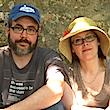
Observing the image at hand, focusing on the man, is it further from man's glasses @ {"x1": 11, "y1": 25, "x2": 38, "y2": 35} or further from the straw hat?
the straw hat

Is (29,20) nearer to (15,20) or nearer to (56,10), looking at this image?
(15,20)

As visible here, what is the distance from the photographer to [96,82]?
2.00m

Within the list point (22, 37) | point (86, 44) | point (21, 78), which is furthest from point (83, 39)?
point (21, 78)

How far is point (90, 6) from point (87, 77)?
100 centimetres

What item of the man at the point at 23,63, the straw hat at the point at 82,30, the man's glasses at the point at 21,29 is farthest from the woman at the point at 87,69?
the man's glasses at the point at 21,29

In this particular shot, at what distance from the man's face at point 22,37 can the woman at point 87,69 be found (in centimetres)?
33

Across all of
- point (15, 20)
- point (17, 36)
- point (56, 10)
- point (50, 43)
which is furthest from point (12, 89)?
point (56, 10)

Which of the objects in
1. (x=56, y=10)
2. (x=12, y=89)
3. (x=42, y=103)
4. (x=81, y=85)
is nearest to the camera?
(x=42, y=103)

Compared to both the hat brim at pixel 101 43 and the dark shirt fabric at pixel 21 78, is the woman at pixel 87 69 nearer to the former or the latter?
the hat brim at pixel 101 43

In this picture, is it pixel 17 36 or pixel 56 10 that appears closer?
pixel 17 36

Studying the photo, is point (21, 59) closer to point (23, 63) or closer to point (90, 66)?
point (23, 63)

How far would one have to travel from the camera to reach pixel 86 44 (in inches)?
74.6

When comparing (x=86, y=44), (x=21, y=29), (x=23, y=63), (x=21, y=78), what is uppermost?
(x=21, y=29)

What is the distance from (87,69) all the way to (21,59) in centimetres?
65
